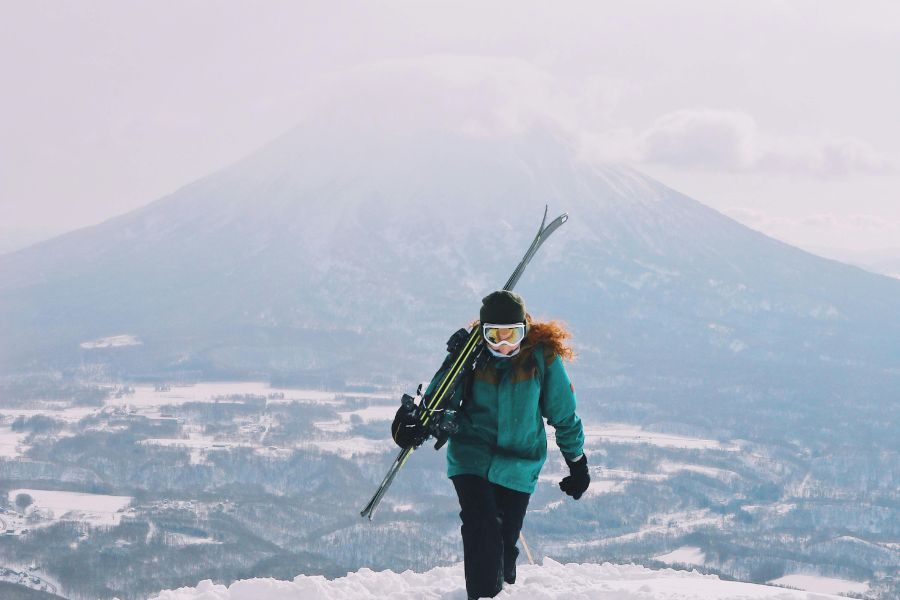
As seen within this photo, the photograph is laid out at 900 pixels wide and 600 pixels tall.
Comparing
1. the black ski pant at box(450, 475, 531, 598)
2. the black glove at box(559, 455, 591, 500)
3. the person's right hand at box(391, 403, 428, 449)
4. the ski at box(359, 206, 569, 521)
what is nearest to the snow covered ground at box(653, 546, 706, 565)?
the black glove at box(559, 455, 591, 500)

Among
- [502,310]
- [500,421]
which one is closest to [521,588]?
[500,421]

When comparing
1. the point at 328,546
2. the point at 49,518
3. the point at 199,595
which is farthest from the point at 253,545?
the point at 199,595

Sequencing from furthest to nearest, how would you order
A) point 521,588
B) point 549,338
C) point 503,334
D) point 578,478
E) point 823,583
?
point 823,583 → point 578,478 → point 521,588 → point 549,338 → point 503,334

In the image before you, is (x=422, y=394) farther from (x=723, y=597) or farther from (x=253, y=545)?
(x=253, y=545)

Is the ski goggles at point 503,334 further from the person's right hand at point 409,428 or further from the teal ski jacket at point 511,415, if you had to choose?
the person's right hand at point 409,428

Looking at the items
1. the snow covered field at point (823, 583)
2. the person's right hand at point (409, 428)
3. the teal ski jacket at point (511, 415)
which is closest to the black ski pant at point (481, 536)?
the teal ski jacket at point (511, 415)

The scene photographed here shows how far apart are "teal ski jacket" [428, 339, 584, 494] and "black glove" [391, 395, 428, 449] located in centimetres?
24

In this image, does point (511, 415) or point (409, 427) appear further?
point (409, 427)

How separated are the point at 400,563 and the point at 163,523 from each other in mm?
49958

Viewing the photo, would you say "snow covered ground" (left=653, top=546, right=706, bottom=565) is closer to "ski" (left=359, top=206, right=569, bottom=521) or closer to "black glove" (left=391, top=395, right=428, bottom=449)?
"black glove" (left=391, top=395, right=428, bottom=449)

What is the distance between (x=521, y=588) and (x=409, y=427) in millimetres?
1606

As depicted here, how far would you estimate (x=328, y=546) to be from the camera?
588 ft

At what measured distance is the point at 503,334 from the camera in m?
8.17

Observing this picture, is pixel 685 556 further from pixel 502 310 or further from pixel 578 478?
pixel 502 310
